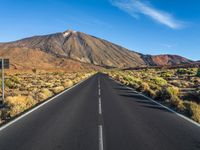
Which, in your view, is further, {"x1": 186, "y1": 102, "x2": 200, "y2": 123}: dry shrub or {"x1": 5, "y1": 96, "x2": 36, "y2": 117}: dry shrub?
{"x1": 5, "y1": 96, "x2": 36, "y2": 117}: dry shrub

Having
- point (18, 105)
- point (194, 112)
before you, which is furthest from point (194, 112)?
point (18, 105)

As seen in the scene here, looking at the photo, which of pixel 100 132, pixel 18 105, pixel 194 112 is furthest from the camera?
pixel 18 105

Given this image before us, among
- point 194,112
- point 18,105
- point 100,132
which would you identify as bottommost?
point 100,132

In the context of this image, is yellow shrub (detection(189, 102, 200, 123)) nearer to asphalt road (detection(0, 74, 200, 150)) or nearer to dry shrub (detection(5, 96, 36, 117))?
asphalt road (detection(0, 74, 200, 150))

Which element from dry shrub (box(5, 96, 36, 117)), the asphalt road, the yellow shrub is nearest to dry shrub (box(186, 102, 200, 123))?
the yellow shrub

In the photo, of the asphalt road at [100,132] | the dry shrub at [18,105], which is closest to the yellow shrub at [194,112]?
the asphalt road at [100,132]

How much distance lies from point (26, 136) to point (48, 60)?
171250 mm

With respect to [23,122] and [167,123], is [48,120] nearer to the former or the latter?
[23,122]

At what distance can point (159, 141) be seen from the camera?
816cm

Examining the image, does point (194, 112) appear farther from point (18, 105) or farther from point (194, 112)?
point (18, 105)

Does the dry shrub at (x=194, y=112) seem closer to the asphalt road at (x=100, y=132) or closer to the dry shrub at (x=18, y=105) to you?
the asphalt road at (x=100, y=132)

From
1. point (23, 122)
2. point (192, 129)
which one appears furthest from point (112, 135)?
point (23, 122)

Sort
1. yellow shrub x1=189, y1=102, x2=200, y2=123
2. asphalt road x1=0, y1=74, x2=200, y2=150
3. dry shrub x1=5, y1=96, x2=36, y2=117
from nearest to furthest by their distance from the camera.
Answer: asphalt road x1=0, y1=74, x2=200, y2=150 < yellow shrub x1=189, y1=102, x2=200, y2=123 < dry shrub x1=5, y1=96, x2=36, y2=117

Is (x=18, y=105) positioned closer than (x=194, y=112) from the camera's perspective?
No
